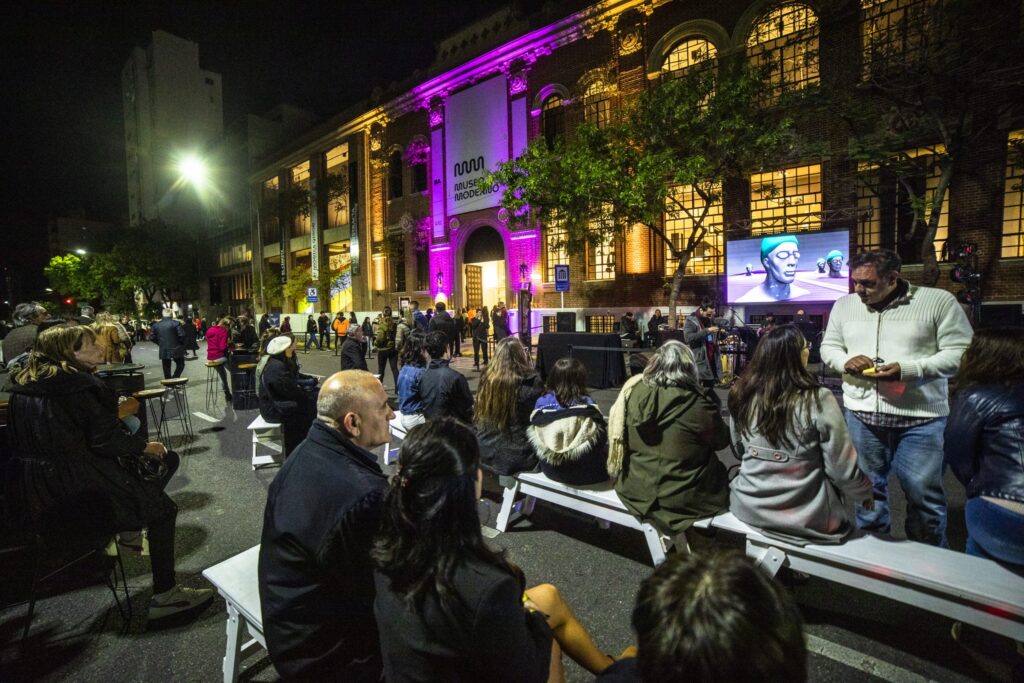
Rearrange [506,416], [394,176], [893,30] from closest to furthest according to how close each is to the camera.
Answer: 1. [506,416]
2. [893,30]
3. [394,176]

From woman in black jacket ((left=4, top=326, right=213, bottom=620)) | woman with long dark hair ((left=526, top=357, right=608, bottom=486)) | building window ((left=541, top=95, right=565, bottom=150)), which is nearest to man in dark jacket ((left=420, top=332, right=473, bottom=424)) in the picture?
woman with long dark hair ((left=526, top=357, right=608, bottom=486))

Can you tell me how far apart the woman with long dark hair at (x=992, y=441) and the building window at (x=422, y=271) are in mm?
24277

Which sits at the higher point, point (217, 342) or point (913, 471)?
point (217, 342)

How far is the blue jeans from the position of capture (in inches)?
90.7

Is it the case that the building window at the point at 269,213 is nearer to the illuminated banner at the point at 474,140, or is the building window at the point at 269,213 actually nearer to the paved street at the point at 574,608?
the illuminated banner at the point at 474,140

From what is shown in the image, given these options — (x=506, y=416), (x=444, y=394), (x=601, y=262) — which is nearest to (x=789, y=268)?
(x=601, y=262)

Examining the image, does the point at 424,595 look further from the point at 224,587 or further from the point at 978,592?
the point at 978,592

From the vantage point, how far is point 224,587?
97.6 inches

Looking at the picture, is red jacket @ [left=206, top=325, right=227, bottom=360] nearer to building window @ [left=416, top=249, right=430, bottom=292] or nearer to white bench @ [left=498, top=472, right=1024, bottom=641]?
white bench @ [left=498, top=472, right=1024, bottom=641]

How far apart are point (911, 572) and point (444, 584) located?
2.41 m

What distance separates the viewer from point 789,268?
50.0 feet

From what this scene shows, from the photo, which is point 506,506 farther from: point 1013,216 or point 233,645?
point 1013,216

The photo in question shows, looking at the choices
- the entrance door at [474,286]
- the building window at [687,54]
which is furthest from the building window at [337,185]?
the building window at [687,54]

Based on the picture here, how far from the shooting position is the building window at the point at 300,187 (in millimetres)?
33156
